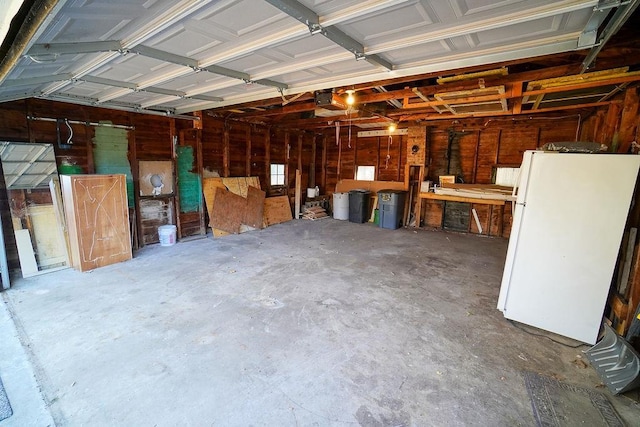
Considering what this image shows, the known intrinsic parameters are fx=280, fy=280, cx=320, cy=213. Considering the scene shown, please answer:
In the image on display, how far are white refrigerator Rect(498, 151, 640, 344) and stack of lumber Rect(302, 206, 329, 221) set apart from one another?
530cm

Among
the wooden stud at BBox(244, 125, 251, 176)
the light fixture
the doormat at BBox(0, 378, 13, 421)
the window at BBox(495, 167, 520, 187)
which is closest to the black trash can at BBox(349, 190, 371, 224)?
the wooden stud at BBox(244, 125, 251, 176)

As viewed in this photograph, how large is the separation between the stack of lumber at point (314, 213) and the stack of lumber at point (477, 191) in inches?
121

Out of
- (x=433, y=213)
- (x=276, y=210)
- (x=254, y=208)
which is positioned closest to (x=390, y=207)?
(x=433, y=213)

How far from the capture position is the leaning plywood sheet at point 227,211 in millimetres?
5757

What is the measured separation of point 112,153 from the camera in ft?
14.7

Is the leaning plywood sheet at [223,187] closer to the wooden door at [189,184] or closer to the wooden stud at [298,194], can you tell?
the wooden door at [189,184]

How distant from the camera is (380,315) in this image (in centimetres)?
278

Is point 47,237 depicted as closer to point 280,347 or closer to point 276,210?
point 280,347

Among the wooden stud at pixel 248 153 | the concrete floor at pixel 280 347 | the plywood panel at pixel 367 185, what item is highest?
the wooden stud at pixel 248 153

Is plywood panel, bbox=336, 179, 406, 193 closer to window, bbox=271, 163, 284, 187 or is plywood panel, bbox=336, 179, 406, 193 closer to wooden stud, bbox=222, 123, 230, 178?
window, bbox=271, 163, 284, 187

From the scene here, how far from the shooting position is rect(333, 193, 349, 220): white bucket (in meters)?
7.63

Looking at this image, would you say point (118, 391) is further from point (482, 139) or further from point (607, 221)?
point (482, 139)

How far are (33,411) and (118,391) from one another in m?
0.42

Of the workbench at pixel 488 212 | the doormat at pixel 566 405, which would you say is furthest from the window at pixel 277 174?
the doormat at pixel 566 405
